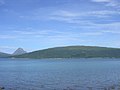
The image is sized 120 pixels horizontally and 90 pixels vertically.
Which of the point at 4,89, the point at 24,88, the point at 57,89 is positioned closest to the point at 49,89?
the point at 57,89

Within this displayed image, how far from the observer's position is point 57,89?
62938 mm

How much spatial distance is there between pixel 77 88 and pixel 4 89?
673 inches

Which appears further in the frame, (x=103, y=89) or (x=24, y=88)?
(x=24, y=88)

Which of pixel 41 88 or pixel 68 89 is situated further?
pixel 41 88

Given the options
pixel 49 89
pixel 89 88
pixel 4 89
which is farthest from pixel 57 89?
pixel 4 89

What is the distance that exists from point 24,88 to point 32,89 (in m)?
2.55

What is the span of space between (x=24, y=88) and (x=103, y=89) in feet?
61.5

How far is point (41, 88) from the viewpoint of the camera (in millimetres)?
65250

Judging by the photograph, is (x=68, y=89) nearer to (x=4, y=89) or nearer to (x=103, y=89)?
(x=103, y=89)

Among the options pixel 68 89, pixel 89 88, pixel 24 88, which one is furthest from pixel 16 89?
pixel 89 88

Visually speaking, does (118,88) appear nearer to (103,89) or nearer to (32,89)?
(103,89)

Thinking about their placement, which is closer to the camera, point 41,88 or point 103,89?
point 103,89

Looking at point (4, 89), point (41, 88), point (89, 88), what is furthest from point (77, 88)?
point (4, 89)

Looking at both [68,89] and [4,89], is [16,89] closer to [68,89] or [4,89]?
[4,89]
